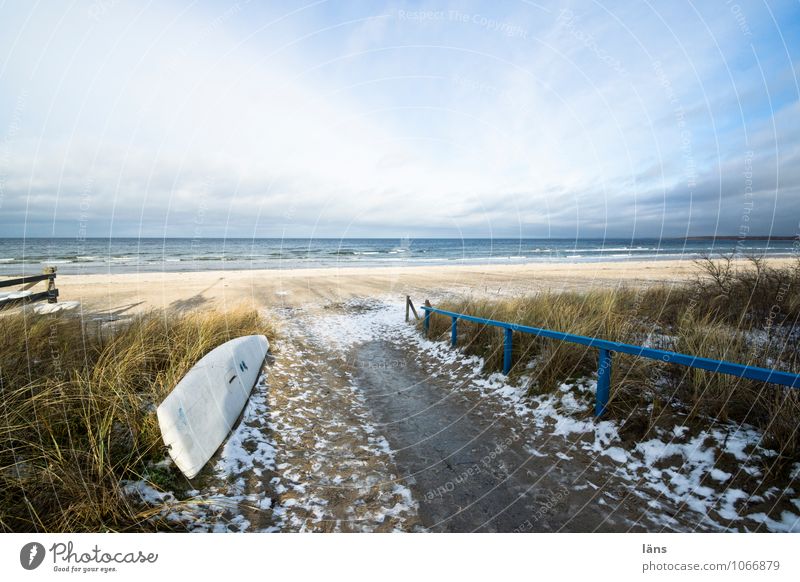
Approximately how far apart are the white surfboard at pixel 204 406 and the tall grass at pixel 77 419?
15cm

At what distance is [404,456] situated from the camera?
3.67 metres

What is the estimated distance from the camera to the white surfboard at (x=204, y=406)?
315 cm

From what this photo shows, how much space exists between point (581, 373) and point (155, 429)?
4.97 metres

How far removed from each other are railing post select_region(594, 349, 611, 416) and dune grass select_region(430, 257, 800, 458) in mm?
107

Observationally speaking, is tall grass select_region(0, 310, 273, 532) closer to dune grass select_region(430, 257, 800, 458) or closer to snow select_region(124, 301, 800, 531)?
snow select_region(124, 301, 800, 531)

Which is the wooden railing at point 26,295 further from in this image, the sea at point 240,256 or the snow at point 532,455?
the sea at point 240,256

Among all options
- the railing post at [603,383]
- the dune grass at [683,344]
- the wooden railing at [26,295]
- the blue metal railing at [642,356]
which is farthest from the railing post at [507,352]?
the wooden railing at [26,295]

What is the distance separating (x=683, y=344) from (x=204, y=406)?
5.93 meters

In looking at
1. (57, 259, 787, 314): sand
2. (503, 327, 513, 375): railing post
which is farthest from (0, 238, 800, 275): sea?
(503, 327, 513, 375): railing post

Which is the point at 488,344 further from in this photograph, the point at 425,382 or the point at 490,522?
the point at 490,522

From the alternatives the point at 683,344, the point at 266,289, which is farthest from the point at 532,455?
the point at 266,289

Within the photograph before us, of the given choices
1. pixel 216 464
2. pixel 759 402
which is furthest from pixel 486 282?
pixel 216 464

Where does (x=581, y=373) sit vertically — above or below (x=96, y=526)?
above

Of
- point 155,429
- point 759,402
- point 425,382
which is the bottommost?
point 425,382
